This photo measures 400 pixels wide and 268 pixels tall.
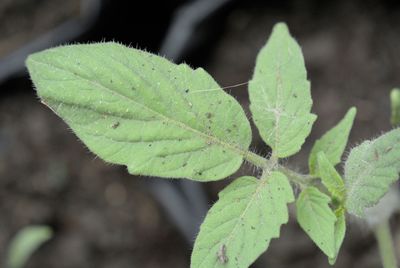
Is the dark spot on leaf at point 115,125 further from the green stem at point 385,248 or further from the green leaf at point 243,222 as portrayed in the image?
the green stem at point 385,248

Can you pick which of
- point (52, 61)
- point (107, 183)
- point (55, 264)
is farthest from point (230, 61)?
point (52, 61)

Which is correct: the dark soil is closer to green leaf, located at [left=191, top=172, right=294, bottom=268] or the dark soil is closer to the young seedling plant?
the young seedling plant

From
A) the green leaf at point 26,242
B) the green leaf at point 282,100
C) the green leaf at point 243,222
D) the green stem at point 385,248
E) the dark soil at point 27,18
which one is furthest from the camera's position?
the dark soil at point 27,18

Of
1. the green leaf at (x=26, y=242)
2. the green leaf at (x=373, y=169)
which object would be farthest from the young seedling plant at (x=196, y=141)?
the green leaf at (x=26, y=242)

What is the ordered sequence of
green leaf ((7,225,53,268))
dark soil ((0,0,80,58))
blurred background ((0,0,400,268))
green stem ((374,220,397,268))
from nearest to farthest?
green stem ((374,220,397,268))
green leaf ((7,225,53,268))
blurred background ((0,0,400,268))
dark soil ((0,0,80,58))

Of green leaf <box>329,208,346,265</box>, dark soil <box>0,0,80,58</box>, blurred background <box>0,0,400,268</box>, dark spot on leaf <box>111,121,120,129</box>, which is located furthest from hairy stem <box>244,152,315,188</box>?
dark soil <box>0,0,80,58</box>

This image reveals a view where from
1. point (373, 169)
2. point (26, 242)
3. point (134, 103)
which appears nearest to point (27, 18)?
point (26, 242)

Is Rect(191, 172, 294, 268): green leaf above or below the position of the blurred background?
above
